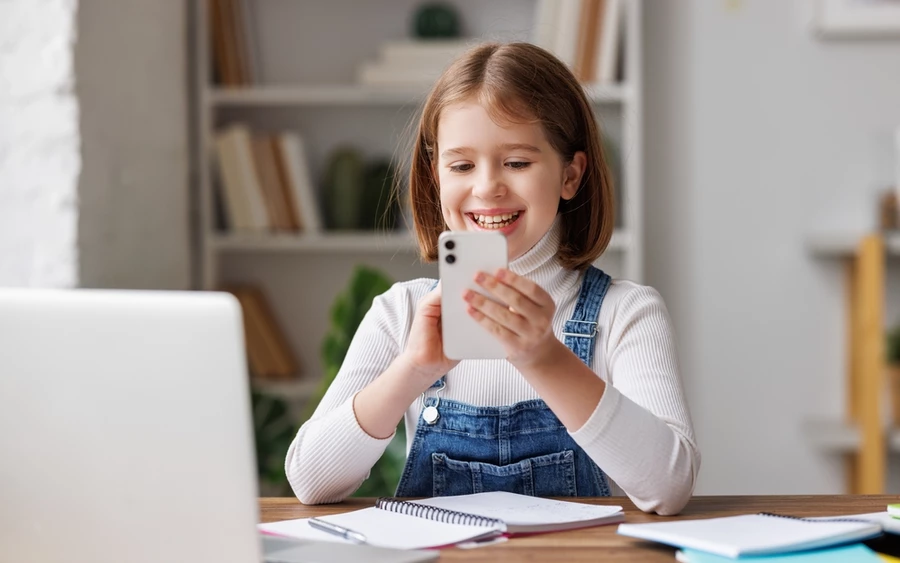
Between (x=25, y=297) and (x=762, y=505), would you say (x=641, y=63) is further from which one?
(x=25, y=297)

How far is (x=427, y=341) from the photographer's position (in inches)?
42.9

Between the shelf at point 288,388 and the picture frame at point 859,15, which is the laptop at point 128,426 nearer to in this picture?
the shelf at point 288,388

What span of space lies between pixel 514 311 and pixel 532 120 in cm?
33

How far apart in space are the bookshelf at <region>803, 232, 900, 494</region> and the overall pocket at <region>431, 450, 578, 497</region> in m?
1.59

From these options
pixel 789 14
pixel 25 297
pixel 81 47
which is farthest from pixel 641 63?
pixel 25 297

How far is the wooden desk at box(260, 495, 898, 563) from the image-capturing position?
875 millimetres

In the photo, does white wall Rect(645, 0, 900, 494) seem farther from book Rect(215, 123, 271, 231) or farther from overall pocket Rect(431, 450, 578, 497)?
overall pocket Rect(431, 450, 578, 497)

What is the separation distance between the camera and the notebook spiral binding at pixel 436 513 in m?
0.95

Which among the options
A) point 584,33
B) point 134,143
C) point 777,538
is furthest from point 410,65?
point 777,538

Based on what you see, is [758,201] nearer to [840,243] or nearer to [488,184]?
[840,243]

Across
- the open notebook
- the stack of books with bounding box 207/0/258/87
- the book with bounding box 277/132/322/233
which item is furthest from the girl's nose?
the stack of books with bounding box 207/0/258/87

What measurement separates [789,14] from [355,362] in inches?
74.7

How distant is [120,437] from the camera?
2.33 ft

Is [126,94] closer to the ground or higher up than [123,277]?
higher up
